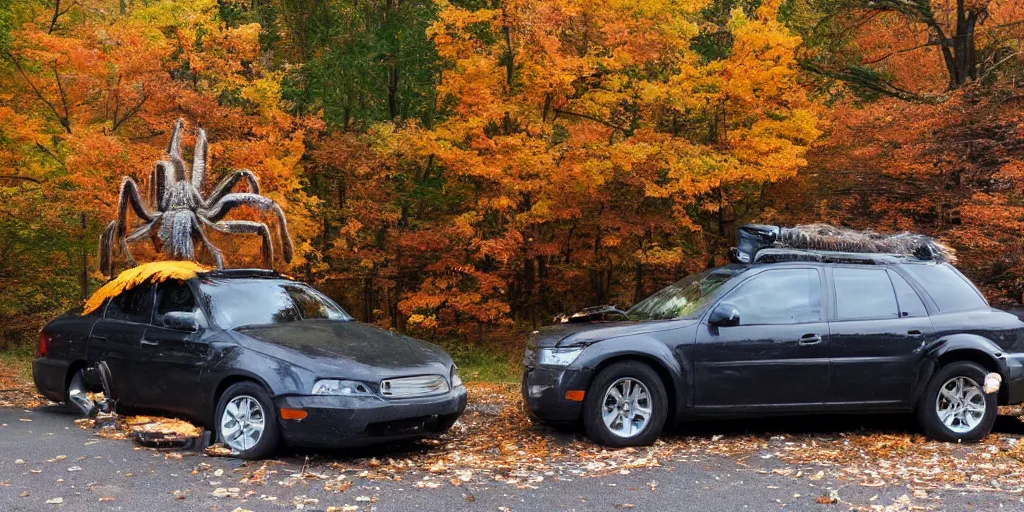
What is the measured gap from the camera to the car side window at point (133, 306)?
25.3ft

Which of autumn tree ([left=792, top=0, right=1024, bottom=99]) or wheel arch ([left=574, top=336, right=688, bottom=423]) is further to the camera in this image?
autumn tree ([left=792, top=0, right=1024, bottom=99])

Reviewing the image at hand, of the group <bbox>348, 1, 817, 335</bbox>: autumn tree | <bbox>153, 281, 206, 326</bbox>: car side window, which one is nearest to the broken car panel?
<bbox>153, 281, 206, 326</bbox>: car side window

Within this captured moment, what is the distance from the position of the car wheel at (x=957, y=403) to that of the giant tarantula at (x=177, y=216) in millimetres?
7935

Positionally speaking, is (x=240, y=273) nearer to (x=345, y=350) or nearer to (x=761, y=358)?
(x=345, y=350)

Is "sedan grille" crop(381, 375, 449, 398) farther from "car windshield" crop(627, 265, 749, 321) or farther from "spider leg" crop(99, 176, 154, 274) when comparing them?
"spider leg" crop(99, 176, 154, 274)

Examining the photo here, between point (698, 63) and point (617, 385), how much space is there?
533 inches

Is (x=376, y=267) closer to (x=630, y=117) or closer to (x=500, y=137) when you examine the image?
(x=500, y=137)

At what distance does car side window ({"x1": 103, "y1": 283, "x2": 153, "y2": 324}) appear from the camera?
7.71 metres

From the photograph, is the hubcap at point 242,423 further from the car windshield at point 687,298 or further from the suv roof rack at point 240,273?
the car windshield at point 687,298

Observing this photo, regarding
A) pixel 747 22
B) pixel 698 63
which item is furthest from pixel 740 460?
pixel 698 63

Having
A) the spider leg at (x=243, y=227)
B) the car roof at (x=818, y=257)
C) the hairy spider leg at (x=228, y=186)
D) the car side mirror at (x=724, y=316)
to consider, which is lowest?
the car side mirror at (x=724, y=316)

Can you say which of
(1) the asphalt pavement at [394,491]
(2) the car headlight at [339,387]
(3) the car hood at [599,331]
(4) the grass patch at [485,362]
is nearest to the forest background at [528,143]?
(4) the grass patch at [485,362]

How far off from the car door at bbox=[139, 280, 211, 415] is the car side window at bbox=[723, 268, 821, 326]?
4.51 m

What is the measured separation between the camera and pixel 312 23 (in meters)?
23.3
